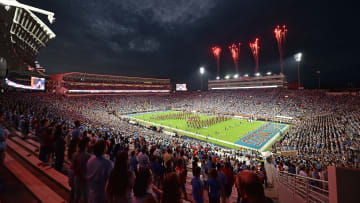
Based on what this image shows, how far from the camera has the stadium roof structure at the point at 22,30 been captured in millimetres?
18472

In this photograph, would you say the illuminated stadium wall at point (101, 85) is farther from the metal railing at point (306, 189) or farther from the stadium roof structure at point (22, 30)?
the metal railing at point (306, 189)

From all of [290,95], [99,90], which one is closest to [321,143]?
[290,95]

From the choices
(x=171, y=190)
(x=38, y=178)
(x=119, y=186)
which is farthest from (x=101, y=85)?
(x=171, y=190)

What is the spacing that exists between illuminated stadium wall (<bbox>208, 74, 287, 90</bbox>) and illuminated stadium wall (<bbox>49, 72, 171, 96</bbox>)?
31.7 meters

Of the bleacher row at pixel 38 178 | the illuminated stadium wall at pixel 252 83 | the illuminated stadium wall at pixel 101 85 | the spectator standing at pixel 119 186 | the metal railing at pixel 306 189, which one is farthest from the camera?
the illuminated stadium wall at pixel 252 83

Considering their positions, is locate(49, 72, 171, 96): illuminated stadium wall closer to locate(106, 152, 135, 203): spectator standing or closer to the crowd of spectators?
the crowd of spectators

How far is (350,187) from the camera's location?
2.18 metres

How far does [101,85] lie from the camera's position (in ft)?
212

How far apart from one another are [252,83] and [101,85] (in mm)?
73786

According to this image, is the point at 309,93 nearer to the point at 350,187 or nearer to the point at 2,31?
the point at 350,187

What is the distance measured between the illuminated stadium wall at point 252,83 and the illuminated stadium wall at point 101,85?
31.7 m

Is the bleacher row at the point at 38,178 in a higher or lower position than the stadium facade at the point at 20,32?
lower

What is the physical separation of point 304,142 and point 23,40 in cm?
4556

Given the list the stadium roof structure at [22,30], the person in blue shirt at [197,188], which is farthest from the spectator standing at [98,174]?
the stadium roof structure at [22,30]
